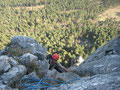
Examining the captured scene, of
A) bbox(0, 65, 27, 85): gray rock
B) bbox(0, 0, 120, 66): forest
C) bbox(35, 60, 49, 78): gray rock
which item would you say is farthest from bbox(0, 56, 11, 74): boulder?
bbox(0, 0, 120, 66): forest

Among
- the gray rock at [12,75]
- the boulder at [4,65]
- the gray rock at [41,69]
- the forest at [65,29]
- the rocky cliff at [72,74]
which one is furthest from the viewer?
the forest at [65,29]

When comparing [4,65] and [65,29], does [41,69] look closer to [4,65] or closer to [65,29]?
[4,65]

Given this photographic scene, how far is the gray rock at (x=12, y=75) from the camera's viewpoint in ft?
17.6

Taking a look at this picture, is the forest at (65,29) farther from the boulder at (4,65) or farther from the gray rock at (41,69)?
the boulder at (4,65)

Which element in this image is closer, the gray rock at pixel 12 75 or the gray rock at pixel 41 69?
the gray rock at pixel 12 75

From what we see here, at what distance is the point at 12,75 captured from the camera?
18.6 ft

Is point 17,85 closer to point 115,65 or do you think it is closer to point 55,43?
point 115,65

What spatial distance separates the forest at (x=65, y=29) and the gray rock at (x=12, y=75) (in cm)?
3318

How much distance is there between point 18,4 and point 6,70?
16539cm

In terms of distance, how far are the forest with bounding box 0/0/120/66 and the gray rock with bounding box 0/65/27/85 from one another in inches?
1306

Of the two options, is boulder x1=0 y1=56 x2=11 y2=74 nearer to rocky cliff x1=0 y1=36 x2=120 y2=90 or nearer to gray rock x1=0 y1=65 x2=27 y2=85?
rocky cliff x1=0 y1=36 x2=120 y2=90

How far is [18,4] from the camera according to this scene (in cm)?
14338

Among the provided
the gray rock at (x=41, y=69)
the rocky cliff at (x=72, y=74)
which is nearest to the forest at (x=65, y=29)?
the gray rock at (x=41, y=69)

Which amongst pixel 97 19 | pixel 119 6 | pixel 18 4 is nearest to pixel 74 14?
pixel 97 19
